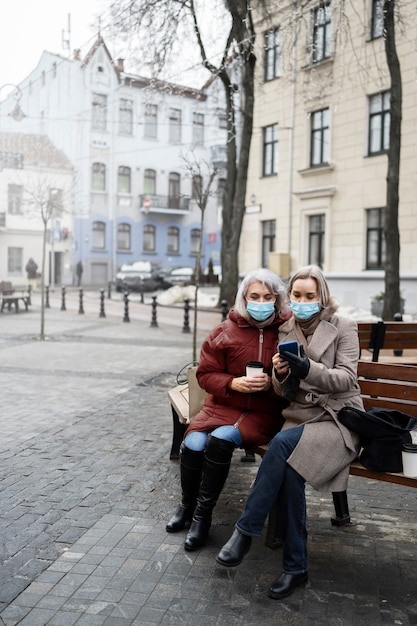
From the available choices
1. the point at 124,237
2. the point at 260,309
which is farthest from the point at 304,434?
the point at 124,237

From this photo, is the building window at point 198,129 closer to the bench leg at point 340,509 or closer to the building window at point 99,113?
the building window at point 99,113

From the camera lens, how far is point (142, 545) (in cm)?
378

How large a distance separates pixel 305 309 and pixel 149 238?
4681cm

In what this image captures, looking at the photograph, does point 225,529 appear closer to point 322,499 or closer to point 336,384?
point 322,499

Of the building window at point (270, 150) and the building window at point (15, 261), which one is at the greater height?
the building window at point (270, 150)

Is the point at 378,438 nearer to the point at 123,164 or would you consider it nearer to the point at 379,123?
the point at 379,123

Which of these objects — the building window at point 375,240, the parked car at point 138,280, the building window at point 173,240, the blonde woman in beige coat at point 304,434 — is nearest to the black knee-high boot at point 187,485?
the blonde woman in beige coat at point 304,434

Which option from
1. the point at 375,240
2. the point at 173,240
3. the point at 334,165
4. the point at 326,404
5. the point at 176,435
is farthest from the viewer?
the point at 173,240

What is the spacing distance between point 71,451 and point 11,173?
1281 inches

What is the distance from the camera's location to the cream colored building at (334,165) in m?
20.5

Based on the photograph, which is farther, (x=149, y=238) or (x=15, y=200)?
(x=149, y=238)

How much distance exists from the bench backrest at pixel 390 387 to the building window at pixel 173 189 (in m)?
46.2

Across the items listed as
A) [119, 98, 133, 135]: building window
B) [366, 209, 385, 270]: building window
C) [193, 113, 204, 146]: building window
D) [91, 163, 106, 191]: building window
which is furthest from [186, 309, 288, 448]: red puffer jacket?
[193, 113, 204, 146]: building window

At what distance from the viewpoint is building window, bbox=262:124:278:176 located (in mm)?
25969
